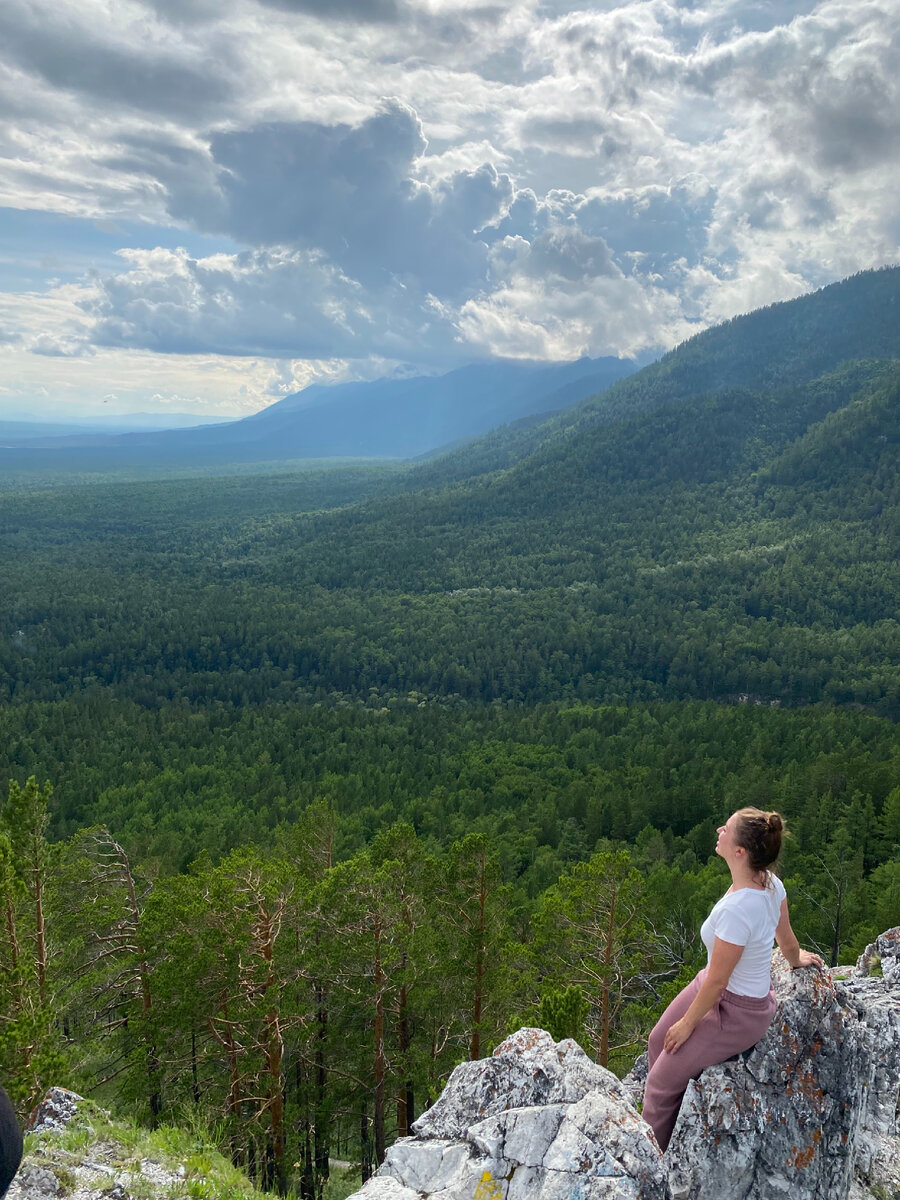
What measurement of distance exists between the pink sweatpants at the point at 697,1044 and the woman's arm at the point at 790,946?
0.48 m

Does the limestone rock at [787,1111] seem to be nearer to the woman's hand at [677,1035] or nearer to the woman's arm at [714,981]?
the woman's hand at [677,1035]

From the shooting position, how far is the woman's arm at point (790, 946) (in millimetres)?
6766

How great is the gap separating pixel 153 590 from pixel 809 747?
163054 mm

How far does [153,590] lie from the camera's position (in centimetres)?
18750

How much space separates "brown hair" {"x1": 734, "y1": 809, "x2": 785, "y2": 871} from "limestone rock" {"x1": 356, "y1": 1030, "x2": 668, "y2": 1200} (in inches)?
111

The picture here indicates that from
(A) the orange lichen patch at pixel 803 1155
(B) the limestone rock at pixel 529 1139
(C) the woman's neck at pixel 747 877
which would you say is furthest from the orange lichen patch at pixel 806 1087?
(C) the woman's neck at pixel 747 877

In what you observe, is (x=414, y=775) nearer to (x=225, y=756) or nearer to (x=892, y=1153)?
(x=225, y=756)

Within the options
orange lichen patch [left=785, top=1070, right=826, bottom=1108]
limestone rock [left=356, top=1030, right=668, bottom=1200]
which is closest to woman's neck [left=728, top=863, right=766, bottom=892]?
orange lichen patch [left=785, top=1070, right=826, bottom=1108]

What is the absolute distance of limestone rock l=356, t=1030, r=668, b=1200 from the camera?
636 cm

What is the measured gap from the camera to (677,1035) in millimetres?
6691

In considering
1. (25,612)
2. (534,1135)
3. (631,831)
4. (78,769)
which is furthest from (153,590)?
(534,1135)

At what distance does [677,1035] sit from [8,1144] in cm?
543

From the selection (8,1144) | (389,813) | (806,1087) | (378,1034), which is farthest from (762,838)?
(389,813)

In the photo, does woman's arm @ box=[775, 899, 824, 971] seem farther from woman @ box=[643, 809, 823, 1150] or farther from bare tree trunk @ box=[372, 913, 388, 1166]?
bare tree trunk @ box=[372, 913, 388, 1166]
